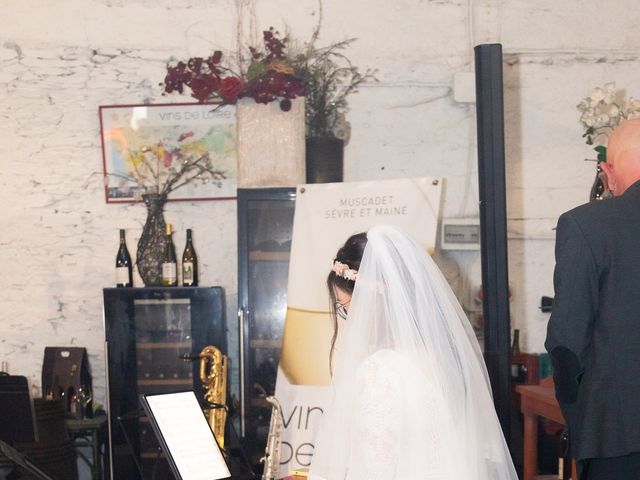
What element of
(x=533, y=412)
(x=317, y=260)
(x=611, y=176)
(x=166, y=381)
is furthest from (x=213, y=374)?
(x=611, y=176)

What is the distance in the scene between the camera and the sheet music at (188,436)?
335 cm

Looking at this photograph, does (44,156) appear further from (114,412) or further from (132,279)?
(114,412)

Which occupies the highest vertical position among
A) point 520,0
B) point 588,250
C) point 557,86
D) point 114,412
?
point 520,0

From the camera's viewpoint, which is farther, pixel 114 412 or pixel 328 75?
pixel 328 75

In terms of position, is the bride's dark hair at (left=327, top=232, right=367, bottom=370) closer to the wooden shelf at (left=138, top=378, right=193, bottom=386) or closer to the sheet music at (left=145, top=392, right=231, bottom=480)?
the sheet music at (left=145, top=392, right=231, bottom=480)

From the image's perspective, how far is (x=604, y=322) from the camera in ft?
9.19

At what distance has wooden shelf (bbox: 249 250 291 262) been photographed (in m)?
4.83

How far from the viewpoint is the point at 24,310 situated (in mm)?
5395

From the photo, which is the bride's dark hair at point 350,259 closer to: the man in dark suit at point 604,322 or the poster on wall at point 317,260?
the man in dark suit at point 604,322

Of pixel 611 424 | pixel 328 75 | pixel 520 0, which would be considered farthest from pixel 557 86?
pixel 611 424

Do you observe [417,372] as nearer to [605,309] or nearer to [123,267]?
[605,309]

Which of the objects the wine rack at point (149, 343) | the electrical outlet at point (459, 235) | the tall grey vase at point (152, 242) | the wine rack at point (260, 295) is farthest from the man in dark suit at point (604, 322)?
the tall grey vase at point (152, 242)

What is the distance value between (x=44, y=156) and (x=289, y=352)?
1967mm

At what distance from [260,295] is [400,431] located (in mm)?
2302
